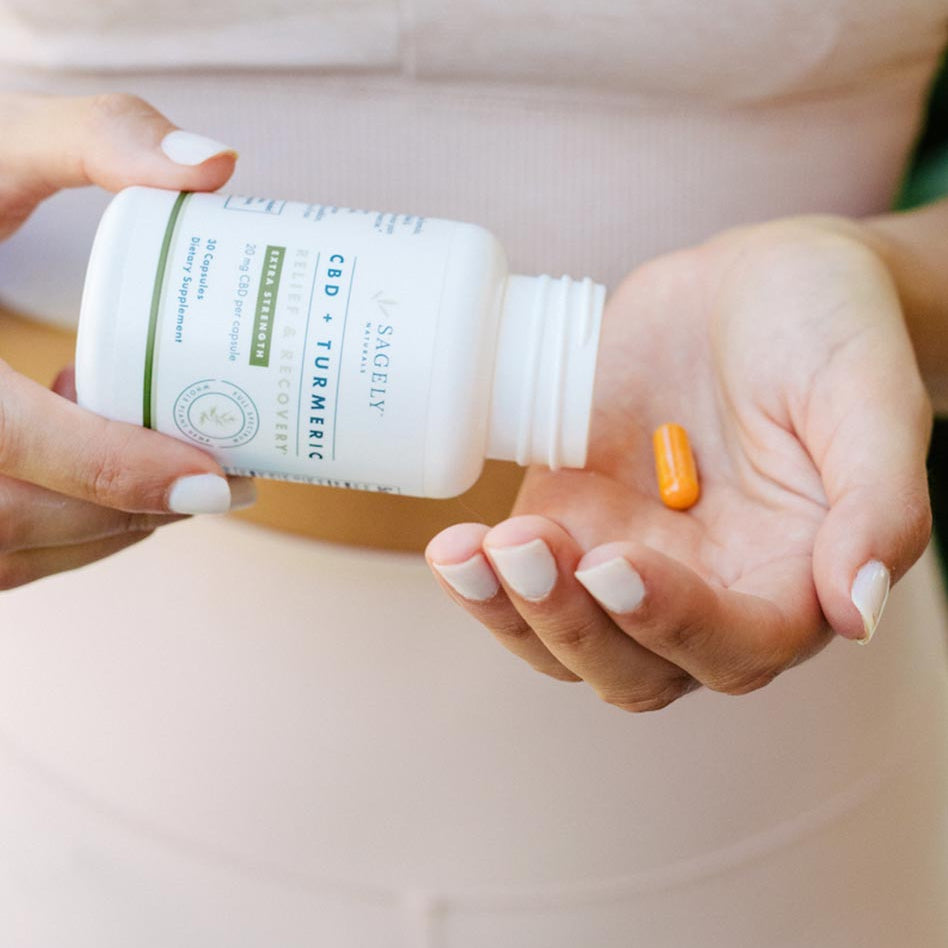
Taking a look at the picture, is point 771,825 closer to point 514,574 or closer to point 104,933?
point 514,574

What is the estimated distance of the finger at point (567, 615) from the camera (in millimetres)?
476

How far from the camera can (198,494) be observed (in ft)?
1.91

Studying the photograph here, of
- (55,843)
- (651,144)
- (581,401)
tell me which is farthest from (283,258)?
(55,843)

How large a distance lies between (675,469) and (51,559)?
37cm

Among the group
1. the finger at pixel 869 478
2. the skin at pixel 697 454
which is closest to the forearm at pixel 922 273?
the skin at pixel 697 454

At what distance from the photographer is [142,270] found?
0.55 m

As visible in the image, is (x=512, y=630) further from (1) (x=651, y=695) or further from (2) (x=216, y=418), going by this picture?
(2) (x=216, y=418)

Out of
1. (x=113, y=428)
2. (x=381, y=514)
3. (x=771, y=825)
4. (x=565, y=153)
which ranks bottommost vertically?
(x=771, y=825)

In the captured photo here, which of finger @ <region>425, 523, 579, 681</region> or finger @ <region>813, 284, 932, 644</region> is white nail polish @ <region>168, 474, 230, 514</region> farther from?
finger @ <region>813, 284, 932, 644</region>

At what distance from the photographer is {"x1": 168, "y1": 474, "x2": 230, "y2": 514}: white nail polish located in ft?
1.90

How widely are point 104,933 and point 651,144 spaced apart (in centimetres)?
62

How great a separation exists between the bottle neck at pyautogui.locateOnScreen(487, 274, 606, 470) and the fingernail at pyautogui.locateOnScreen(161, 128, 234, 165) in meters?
0.17

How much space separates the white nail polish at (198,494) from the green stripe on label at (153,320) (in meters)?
0.04

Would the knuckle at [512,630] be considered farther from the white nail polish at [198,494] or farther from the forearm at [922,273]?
the forearm at [922,273]
